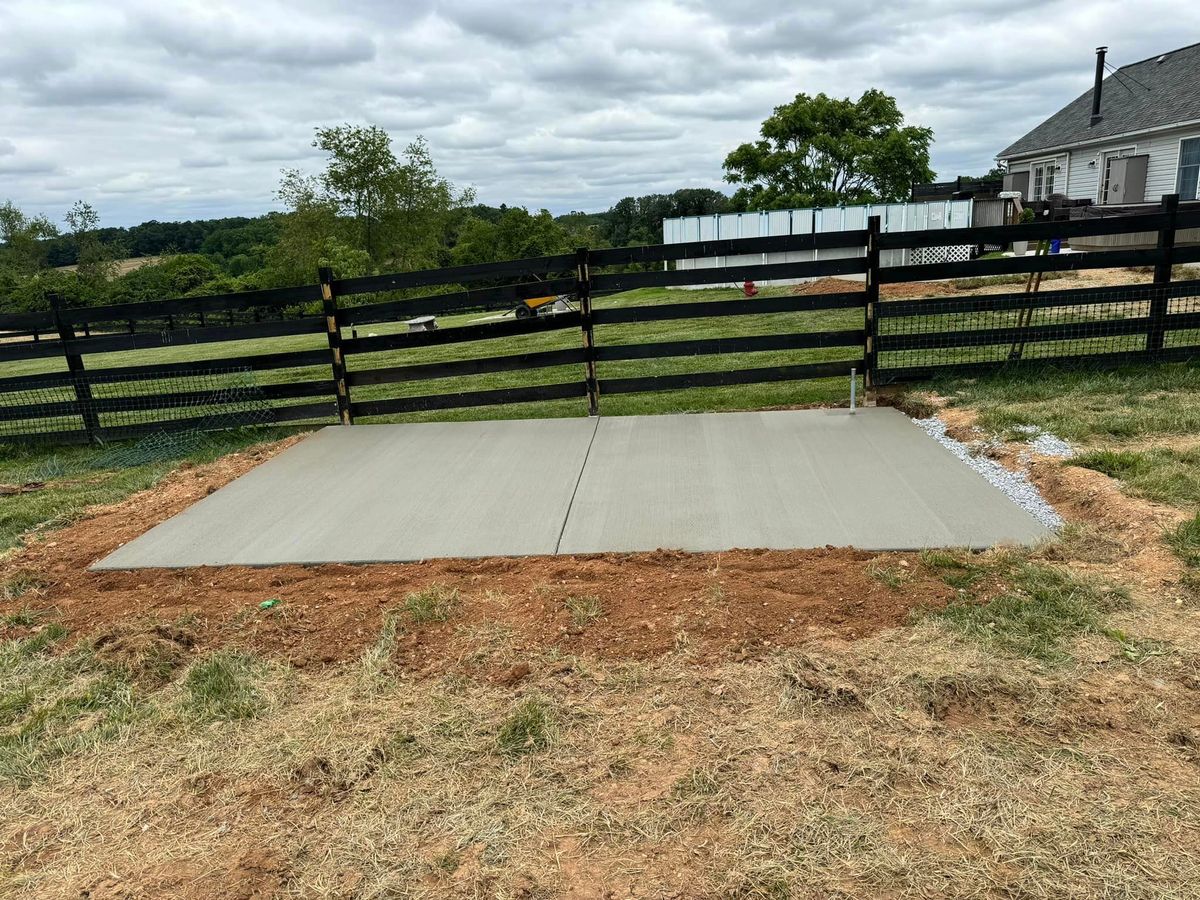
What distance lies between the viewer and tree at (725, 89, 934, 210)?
37.0 metres

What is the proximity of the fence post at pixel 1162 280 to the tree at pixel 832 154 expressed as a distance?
30.6m

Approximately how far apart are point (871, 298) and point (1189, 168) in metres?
19.8

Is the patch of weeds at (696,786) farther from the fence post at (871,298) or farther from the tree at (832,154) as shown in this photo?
the tree at (832,154)

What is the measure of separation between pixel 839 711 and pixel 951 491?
8.19 feet

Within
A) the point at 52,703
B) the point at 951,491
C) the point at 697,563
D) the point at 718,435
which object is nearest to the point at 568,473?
the point at 718,435

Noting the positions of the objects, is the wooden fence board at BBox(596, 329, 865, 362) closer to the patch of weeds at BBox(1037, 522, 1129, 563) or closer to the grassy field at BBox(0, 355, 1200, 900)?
the grassy field at BBox(0, 355, 1200, 900)

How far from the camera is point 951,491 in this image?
193 inches

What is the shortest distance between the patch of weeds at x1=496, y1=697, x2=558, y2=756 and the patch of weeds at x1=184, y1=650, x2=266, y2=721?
1012 mm

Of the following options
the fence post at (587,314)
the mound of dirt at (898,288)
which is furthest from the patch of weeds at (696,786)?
the mound of dirt at (898,288)

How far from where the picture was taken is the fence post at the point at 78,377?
7891 millimetres

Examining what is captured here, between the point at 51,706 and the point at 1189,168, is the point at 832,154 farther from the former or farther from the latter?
the point at 51,706

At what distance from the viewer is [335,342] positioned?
24.8 ft

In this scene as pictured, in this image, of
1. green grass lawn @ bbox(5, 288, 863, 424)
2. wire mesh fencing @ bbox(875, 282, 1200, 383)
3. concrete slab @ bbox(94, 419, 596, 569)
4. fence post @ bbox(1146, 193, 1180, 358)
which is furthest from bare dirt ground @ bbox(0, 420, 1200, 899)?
fence post @ bbox(1146, 193, 1180, 358)

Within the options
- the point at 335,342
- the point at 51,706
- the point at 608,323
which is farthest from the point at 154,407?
the point at 51,706
